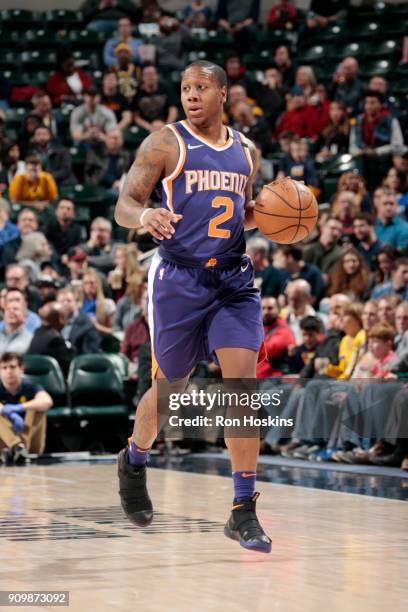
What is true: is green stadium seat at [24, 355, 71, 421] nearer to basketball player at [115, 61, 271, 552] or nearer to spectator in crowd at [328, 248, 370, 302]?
spectator in crowd at [328, 248, 370, 302]

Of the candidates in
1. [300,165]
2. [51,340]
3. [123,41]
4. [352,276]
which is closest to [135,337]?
[51,340]

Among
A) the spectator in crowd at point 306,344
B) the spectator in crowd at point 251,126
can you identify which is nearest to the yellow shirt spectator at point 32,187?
the spectator in crowd at point 251,126

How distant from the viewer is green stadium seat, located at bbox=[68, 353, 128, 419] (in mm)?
10516

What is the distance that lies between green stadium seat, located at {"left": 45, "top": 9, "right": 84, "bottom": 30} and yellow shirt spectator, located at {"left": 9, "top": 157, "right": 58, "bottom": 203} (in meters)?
5.80

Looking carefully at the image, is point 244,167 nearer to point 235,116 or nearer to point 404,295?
point 404,295

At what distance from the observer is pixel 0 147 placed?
14.4 m

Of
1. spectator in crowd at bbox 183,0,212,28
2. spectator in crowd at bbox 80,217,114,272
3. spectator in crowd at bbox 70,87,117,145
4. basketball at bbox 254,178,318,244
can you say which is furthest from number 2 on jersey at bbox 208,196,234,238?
spectator in crowd at bbox 183,0,212,28

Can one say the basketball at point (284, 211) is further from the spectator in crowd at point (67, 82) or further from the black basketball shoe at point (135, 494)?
the spectator in crowd at point (67, 82)

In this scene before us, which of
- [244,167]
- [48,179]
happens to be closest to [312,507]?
[244,167]

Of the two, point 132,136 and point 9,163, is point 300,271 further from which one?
point 132,136

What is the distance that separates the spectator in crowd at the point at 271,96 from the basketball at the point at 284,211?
11.1 meters

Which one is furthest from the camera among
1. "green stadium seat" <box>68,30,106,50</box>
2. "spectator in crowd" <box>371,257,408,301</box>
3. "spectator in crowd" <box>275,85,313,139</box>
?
"green stadium seat" <box>68,30,106,50</box>

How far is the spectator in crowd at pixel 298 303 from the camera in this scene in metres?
10.4

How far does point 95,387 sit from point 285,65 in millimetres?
7842
